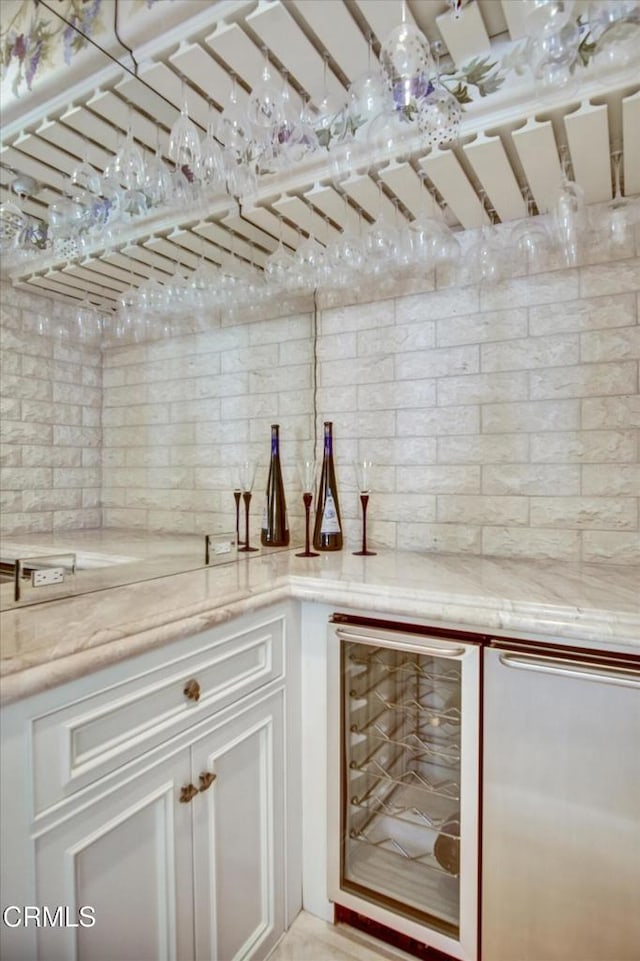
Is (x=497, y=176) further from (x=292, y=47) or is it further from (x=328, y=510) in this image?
(x=328, y=510)

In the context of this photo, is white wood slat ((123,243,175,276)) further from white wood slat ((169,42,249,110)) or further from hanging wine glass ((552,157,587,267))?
hanging wine glass ((552,157,587,267))

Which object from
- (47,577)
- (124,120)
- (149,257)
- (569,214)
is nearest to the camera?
(47,577)

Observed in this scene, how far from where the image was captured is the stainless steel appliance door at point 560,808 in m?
0.95

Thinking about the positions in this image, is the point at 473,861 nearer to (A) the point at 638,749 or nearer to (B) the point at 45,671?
(A) the point at 638,749

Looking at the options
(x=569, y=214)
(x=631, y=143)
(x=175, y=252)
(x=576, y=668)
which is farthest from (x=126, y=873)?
(x=631, y=143)

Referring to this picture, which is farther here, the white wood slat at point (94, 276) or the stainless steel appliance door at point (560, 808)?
the white wood slat at point (94, 276)

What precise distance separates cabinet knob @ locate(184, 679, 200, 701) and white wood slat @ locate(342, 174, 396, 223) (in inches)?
54.1

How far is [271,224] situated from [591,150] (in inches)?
37.0

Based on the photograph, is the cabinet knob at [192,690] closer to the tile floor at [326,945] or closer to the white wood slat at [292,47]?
the tile floor at [326,945]

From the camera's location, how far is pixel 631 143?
3.84 feet

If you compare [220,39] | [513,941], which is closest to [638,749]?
[513,941]

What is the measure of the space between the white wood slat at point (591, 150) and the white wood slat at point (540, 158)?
1.6 inches

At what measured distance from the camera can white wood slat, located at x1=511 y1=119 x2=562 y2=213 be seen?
1.12 metres

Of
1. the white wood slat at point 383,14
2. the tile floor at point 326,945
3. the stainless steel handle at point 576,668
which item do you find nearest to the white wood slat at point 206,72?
the white wood slat at point 383,14
